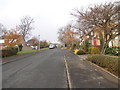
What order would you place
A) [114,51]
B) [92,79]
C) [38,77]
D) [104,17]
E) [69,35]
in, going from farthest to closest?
[69,35] → [114,51] → [104,17] → [38,77] → [92,79]

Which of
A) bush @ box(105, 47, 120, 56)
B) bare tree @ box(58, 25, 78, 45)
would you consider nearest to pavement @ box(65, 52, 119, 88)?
bush @ box(105, 47, 120, 56)

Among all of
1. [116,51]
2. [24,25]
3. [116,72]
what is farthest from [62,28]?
[116,72]

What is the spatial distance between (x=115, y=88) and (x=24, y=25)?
46756mm

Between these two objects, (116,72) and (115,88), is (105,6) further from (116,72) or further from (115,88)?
(115,88)

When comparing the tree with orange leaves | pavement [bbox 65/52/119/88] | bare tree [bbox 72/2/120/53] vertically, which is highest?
bare tree [bbox 72/2/120/53]

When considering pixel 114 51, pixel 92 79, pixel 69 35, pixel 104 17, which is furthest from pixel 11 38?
pixel 69 35

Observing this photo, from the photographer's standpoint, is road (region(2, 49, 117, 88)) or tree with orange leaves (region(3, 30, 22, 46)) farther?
tree with orange leaves (region(3, 30, 22, 46))

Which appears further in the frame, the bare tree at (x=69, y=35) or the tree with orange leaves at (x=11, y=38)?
the bare tree at (x=69, y=35)

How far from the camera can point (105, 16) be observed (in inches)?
574

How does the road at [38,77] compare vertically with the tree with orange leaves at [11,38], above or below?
below

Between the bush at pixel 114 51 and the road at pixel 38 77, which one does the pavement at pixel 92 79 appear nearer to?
the road at pixel 38 77

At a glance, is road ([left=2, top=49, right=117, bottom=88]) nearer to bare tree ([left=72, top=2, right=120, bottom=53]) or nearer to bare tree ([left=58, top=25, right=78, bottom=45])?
bare tree ([left=72, top=2, right=120, bottom=53])

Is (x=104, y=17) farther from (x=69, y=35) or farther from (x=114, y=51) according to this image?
(x=69, y=35)

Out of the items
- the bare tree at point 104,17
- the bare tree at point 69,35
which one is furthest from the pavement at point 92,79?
the bare tree at point 69,35
